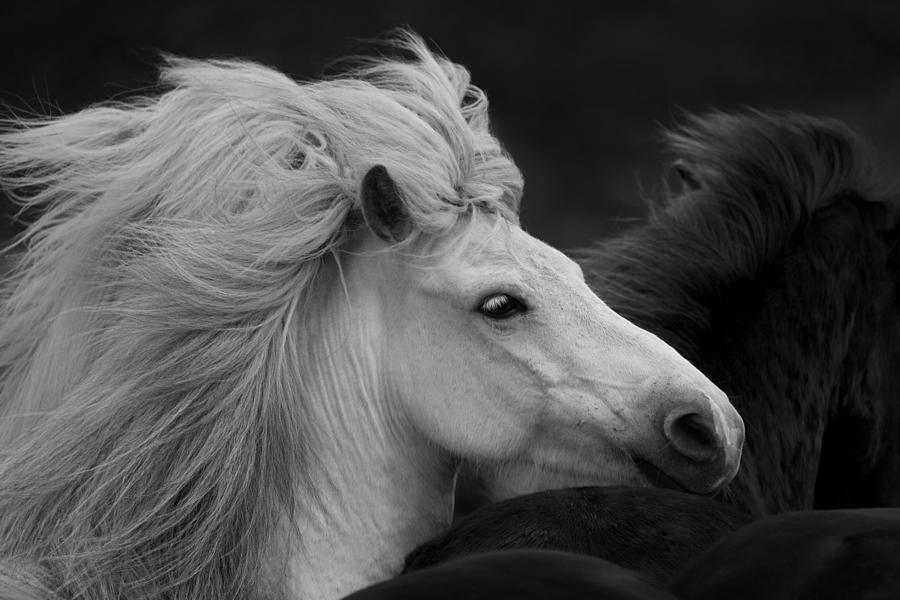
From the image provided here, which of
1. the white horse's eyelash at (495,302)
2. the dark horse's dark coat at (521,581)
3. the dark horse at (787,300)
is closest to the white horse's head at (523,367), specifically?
the white horse's eyelash at (495,302)

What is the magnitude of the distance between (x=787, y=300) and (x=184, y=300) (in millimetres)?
807

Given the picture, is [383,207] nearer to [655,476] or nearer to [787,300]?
[655,476]

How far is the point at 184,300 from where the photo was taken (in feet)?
4.09

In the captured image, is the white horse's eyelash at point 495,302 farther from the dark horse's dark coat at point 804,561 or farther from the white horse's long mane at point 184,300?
the dark horse's dark coat at point 804,561

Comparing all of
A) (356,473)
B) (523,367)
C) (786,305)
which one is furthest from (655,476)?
(786,305)

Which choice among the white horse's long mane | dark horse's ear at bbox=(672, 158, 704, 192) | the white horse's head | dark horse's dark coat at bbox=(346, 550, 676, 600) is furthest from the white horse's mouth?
dark horse's ear at bbox=(672, 158, 704, 192)

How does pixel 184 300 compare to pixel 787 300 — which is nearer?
pixel 184 300

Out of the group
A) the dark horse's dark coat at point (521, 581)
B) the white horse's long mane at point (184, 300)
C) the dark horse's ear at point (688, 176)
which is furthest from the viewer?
the dark horse's ear at point (688, 176)

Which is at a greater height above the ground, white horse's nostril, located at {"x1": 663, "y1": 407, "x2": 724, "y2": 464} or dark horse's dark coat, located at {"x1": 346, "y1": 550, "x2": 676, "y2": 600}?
dark horse's dark coat, located at {"x1": 346, "y1": 550, "x2": 676, "y2": 600}

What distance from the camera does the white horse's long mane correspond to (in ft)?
3.95

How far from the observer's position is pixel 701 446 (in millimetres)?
1246

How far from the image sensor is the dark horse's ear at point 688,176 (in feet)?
5.87

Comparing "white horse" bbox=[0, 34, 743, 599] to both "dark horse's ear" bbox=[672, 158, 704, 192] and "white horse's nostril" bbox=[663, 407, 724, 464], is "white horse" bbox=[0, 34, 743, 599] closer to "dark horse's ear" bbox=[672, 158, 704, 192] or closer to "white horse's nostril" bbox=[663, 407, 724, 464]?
"white horse's nostril" bbox=[663, 407, 724, 464]

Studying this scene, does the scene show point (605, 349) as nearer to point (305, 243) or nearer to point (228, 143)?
point (305, 243)
